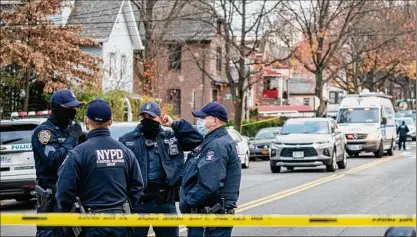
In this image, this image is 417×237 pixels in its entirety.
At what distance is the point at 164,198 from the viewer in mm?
7945

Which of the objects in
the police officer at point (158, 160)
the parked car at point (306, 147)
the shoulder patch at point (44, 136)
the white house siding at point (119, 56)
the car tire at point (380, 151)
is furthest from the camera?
the white house siding at point (119, 56)

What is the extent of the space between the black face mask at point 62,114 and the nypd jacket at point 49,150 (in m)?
0.08

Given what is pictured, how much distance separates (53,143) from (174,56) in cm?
4548

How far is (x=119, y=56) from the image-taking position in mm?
43562

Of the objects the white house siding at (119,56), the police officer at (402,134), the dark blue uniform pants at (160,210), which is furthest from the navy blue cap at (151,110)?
the police officer at (402,134)

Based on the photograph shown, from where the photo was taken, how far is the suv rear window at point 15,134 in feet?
50.9

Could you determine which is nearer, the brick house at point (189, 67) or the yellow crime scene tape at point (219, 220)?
the yellow crime scene tape at point (219, 220)

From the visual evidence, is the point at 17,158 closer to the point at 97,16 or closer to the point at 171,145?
the point at 171,145

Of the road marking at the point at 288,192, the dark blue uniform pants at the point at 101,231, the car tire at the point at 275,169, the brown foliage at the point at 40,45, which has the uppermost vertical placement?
the brown foliage at the point at 40,45

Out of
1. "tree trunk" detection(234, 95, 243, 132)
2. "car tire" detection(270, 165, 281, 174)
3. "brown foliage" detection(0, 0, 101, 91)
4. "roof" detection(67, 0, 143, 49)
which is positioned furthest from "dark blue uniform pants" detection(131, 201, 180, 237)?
"roof" detection(67, 0, 143, 49)

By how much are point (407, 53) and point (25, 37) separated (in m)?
39.1

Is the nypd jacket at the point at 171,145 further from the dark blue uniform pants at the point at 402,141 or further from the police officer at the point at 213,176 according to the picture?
the dark blue uniform pants at the point at 402,141

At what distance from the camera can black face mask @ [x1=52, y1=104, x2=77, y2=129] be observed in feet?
25.4

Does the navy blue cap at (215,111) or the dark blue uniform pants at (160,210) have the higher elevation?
the navy blue cap at (215,111)
